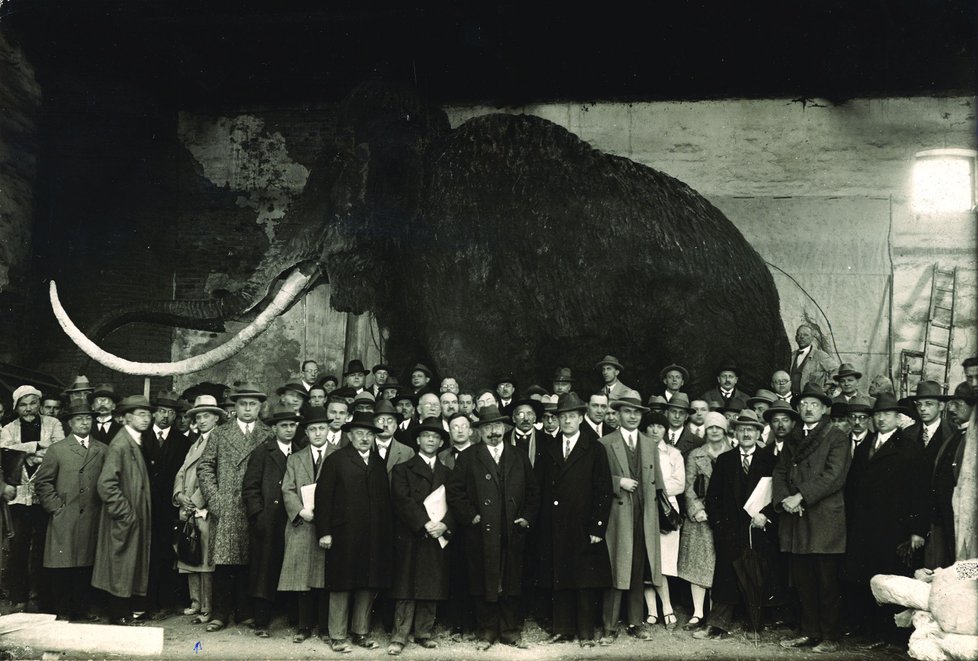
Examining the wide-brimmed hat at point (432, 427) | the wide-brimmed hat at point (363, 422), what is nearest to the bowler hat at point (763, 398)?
the wide-brimmed hat at point (432, 427)

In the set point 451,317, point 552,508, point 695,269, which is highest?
point 695,269

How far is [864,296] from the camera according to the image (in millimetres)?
9242

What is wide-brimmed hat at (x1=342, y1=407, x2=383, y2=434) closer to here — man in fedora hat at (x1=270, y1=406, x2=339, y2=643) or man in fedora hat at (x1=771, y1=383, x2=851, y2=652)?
man in fedora hat at (x1=270, y1=406, x2=339, y2=643)

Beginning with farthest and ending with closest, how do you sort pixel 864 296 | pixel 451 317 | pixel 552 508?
pixel 864 296 → pixel 451 317 → pixel 552 508

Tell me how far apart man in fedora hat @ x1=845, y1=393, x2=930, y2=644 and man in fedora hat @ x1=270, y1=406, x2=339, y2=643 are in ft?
11.5

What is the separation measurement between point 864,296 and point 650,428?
3588 mm

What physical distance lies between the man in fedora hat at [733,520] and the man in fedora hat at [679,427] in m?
0.41

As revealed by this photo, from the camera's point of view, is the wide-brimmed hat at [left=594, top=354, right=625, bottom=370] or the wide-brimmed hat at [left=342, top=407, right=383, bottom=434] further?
the wide-brimmed hat at [left=594, top=354, right=625, bottom=370]

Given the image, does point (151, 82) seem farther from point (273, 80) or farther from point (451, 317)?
point (451, 317)

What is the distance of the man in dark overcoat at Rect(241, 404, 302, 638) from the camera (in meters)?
6.34

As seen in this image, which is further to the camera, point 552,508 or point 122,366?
point 122,366

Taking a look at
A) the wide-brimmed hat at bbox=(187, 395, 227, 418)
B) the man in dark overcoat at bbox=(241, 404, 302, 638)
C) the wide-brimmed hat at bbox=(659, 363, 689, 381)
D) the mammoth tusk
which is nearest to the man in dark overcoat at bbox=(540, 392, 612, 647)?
the wide-brimmed hat at bbox=(659, 363, 689, 381)

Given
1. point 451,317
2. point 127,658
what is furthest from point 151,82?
point 127,658

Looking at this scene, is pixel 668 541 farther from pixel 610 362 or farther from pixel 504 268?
pixel 504 268
